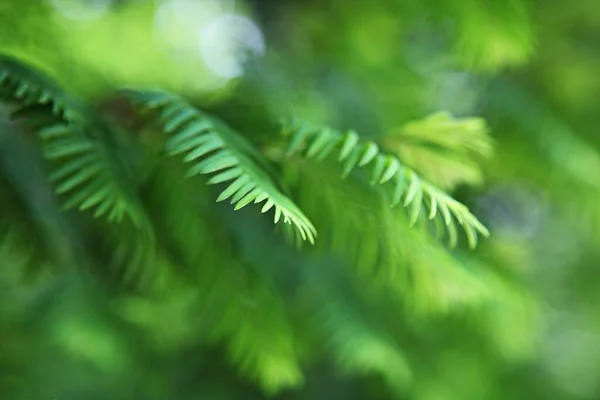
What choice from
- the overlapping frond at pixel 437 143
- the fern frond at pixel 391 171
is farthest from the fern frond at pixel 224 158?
the overlapping frond at pixel 437 143

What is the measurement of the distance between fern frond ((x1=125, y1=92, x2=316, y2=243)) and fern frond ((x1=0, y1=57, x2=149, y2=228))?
0.06m

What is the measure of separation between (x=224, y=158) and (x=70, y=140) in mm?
159

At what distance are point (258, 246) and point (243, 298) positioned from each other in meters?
0.12

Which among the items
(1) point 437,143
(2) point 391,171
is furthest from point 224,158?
(1) point 437,143

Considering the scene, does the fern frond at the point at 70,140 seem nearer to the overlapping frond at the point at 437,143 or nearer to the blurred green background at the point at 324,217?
the blurred green background at the point at 324,217

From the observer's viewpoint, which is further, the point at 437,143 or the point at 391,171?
the point at 437,143

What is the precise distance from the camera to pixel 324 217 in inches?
26.9

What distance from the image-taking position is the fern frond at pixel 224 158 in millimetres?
485

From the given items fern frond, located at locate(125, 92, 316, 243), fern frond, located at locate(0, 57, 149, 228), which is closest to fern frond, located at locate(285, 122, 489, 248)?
fern frond, located at locate(125, 92, 316, 243)

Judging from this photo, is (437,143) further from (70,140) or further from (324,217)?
(70,140)

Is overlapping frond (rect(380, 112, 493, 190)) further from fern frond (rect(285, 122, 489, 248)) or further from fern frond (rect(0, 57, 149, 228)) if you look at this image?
fern frond (rect(0, 57, 149, 228))

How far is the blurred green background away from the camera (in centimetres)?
72

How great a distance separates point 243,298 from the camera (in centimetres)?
74

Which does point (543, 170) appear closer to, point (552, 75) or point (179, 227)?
point (552, 75)
